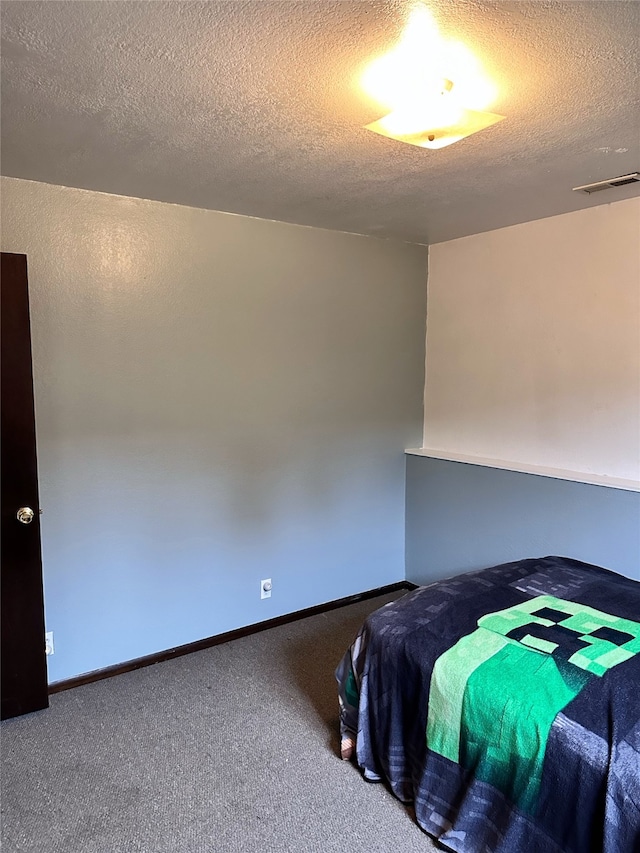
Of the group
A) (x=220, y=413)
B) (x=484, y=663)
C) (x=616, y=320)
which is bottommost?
(x=484, y=663)

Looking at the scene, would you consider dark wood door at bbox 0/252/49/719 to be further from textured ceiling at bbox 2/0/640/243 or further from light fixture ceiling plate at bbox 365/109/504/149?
light fixture ceiling plate at bbox 365/109/504/149

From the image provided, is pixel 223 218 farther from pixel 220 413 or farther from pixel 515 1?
pixel 515 1

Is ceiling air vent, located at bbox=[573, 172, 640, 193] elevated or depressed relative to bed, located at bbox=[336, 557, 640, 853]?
elevated

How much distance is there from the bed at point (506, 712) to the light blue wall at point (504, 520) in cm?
43

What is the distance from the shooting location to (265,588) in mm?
3324

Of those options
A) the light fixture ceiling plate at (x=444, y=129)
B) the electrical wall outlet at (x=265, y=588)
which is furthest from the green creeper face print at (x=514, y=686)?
the light fixture ceiling plate at (x=444, y=129)

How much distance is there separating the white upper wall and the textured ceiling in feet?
0.98

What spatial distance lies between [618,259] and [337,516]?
2.13 meters

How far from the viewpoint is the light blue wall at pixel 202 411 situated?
263 cm

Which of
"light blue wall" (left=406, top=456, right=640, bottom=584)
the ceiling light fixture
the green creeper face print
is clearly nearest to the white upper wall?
"light blue wall" (left=406, top=456, right=640, bottom=584)

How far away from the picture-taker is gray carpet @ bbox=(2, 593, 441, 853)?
1859 mm

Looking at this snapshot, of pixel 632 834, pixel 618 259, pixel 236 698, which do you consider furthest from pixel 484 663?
pixel 618 259

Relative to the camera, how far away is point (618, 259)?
2.84 meters

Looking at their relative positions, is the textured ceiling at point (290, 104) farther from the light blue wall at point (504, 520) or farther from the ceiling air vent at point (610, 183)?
the light blue wall at point (504, 520)
